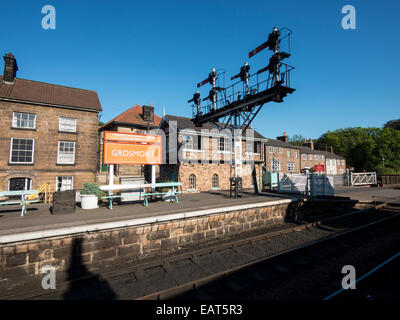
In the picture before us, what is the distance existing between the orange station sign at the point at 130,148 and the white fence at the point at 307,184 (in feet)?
35.6

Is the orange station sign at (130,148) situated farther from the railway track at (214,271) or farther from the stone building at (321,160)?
the stone building at (321,160)

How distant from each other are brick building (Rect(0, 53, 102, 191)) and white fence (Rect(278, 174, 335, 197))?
16812 millimetres

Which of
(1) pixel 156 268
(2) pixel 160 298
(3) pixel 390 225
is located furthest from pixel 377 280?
(3) pixel 390 225

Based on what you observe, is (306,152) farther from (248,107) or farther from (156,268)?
(156,268)

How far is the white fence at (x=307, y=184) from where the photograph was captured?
14.0 meters

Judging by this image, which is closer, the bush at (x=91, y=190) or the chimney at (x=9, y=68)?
the bush at (x=91, y=190)

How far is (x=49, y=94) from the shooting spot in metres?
18.0

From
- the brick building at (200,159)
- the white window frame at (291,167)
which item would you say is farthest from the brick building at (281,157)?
the brick building at (200,159)

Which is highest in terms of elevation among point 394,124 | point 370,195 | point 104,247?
point 394,124

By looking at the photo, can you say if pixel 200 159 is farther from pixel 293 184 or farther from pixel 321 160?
pixel 321 160

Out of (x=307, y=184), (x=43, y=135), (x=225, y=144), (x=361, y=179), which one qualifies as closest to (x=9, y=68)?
(x=43, y=135)

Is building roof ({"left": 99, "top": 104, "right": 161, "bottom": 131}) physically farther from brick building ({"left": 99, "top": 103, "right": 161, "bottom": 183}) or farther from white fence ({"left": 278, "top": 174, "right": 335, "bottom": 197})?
white fence ({"left": 278, "top": 174, "right": 335, "bottom": 197})

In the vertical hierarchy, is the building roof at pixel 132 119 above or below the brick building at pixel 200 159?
above

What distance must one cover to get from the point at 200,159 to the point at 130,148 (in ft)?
25.7
